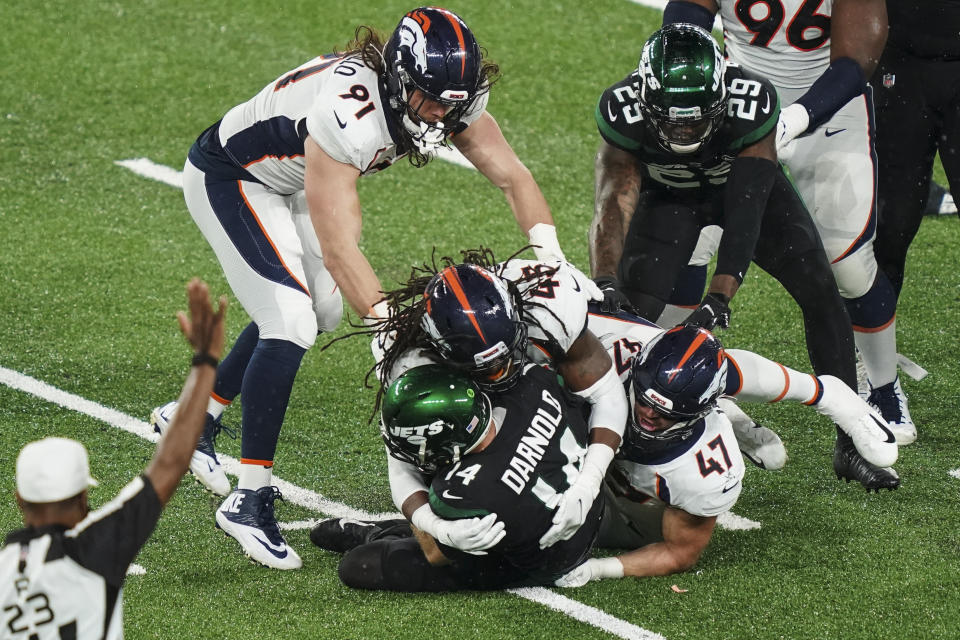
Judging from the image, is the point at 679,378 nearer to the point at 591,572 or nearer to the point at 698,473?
the point at 698,473

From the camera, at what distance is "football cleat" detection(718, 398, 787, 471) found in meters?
4.64

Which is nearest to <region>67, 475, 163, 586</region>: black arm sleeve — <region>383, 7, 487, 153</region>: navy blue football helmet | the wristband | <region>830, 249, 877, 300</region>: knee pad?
the wristband

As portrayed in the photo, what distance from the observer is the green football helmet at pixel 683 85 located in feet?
14.2

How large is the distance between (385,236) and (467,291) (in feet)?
11.0

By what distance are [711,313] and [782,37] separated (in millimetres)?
1469

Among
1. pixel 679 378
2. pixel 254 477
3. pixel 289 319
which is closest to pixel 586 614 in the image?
pixel 679 378

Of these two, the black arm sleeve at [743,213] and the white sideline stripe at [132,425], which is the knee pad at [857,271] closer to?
the black arm sleeve at [743,213]

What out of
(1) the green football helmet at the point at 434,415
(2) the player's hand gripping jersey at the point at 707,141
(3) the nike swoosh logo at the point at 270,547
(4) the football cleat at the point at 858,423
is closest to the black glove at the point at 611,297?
(2) the player's hand gripping jersey at the point at 707,141

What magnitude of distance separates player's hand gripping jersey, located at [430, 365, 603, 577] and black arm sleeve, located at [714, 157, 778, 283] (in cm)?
85

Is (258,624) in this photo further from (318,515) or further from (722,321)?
(722,321)

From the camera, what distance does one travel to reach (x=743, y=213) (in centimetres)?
450

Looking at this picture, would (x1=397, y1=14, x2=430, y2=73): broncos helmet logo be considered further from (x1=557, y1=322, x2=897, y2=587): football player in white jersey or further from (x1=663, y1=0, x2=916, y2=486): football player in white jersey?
(x1=663, y1=0, x2=916, y2=486): football player in white jersey

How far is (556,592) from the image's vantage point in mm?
4039

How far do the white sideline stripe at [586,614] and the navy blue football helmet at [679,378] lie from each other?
0.54m
